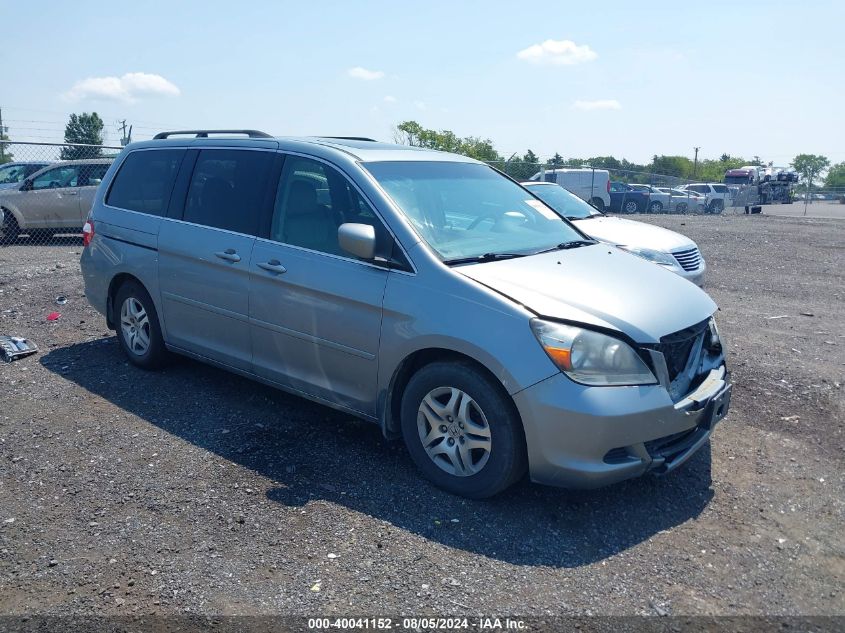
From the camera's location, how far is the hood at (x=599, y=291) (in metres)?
3.88

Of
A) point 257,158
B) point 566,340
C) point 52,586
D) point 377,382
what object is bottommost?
point 52,586

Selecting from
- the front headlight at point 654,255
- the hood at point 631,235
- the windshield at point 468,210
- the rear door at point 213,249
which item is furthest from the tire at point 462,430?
the front headlight at point 654,255

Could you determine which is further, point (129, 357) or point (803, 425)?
point (129, 357)

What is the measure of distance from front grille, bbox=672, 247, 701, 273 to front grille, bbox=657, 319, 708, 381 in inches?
197

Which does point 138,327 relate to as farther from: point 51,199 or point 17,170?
point 17,170

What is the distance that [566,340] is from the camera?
3.73 meters

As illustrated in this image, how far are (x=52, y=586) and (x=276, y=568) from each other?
989 mm

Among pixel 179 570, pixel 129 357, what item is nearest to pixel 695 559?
pixel 179 570

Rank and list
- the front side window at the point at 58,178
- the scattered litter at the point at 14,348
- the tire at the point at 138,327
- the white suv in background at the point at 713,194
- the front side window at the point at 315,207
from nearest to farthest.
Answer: the front side window at the point at 315,207 < the tire at the point at 138,327 < the scattered litter at the point at 14,348 < the front side window at the point at 58,178 < the white suv in background at the point at 713,194

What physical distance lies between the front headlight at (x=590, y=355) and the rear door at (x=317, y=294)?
41.9 inches

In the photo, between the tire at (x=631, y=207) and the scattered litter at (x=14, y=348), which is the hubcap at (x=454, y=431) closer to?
the scattered litter at (x=14, y=348)

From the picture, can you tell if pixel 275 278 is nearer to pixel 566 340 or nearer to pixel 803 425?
pixel 566 340

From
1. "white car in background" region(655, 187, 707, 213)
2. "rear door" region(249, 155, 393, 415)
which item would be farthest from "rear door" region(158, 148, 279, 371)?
"white car in background" region(655, 187, 707, 213)

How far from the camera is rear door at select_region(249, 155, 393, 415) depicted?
4.42m
